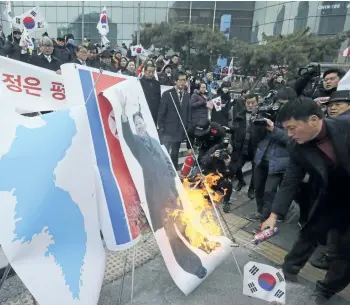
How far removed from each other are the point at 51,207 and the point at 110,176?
1.44ft

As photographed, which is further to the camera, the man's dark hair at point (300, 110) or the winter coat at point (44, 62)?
the winter coat at point (44, 62)

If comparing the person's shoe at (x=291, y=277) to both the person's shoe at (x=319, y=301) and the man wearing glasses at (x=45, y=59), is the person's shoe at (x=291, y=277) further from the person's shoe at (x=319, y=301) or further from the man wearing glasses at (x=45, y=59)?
the man wearing glasses at (x=45, y=59)

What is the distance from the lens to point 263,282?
2160 millimetres

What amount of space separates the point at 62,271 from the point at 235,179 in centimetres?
442

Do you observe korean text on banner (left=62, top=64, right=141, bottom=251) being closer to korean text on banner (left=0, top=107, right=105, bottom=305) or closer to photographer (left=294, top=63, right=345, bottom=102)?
korean text on banner (left=0, top=107, right=105, bottom=305)

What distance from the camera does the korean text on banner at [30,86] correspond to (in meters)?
1.99

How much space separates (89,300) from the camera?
1.57 meters

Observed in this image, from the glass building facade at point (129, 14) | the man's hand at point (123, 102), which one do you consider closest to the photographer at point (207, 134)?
the man's hand at point (123, 102)

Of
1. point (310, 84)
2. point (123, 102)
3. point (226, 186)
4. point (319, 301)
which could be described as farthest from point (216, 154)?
point (123, 102)

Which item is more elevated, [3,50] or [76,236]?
[3,50]

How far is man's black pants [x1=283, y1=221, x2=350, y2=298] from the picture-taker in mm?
2666

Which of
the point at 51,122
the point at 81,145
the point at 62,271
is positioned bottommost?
the point at 62,271

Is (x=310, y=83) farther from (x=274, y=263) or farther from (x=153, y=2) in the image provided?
(x=153, y=2)

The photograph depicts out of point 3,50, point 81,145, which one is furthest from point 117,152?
point 3,50
